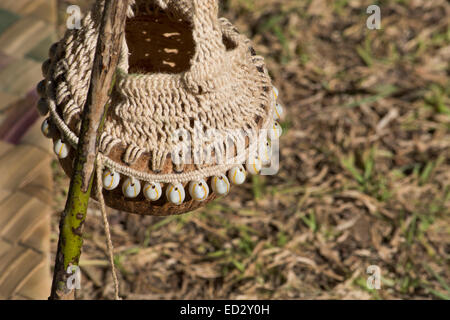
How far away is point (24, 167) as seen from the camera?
4.31 feet

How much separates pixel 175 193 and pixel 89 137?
139 millimetres

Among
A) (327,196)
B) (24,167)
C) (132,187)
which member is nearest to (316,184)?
(327,196)

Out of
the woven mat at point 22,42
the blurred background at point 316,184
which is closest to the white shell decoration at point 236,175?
the blurred background at point 316,184

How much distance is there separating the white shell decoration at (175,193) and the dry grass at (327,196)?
0.53 m

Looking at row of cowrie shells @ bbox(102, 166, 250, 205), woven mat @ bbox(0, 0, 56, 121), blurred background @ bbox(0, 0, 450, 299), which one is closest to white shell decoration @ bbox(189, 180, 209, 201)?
row of cowrie shells @ bbox(102, 166, 250, 205)

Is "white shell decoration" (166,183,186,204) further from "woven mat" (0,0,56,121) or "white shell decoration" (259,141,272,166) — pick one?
"woven mat" (0,0,56,121)

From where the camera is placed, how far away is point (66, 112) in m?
0.73

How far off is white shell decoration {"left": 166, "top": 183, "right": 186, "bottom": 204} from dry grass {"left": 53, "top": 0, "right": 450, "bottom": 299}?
1.73ft

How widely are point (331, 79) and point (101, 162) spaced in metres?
1.09

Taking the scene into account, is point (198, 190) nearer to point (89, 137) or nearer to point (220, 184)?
point (220, 184)

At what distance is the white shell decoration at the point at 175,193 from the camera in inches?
28.7

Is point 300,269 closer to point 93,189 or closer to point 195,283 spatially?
point 195,283

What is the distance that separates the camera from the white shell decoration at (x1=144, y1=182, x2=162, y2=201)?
0.73 m
